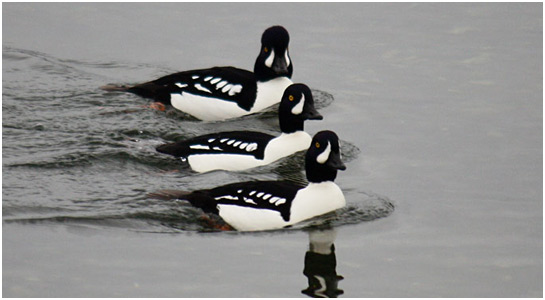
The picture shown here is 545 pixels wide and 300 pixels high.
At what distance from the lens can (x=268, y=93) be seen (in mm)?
17156

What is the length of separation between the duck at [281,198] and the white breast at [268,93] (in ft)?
13.6

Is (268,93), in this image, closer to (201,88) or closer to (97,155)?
(201,88)

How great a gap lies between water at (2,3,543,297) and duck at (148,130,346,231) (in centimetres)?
17

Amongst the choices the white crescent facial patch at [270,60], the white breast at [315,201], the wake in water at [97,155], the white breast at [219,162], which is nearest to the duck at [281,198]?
the white breast at [315,201]

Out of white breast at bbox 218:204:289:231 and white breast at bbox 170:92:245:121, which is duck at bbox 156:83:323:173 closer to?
white breast at bbox 170:92:245:121

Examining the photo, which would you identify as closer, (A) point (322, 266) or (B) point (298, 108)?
(A) point (322, 266)

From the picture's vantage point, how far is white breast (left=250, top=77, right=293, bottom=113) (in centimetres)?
1711

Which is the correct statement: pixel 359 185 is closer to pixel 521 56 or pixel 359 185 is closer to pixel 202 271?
pixel 202 271

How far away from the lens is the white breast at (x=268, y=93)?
17.1 m

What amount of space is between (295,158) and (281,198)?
2362 millimetres

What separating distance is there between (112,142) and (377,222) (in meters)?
4.01

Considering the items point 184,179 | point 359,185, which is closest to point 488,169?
point 359,185

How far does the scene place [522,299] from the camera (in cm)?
1121

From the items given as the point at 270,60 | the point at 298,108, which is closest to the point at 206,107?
the point at 270,60
